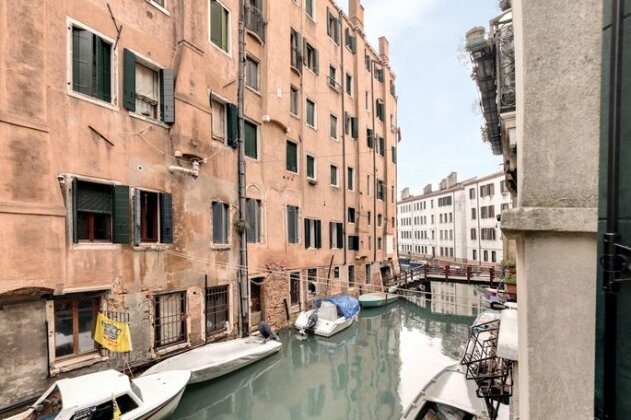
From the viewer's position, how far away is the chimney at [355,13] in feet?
82.9

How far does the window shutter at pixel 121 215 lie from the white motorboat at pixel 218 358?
143 inches

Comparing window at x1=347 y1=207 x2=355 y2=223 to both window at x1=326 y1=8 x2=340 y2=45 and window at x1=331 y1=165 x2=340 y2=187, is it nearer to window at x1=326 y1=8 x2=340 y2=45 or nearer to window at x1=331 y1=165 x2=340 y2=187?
window at x1=331 y1=165 x2=340 y2=187

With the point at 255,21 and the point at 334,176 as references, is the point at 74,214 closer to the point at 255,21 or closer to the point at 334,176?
the point at 255,21

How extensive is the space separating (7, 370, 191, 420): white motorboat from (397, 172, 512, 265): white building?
2971 centimetres

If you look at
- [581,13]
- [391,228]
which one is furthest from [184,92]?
[391,228]

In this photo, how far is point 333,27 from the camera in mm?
22047

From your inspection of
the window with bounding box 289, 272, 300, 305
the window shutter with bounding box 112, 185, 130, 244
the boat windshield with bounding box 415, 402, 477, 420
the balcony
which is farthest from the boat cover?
the balcony

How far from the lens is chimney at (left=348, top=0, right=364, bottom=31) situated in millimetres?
25281

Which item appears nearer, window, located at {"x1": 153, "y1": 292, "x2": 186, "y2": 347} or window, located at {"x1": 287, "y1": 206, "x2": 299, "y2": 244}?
window, located at {"x1": 153, "y1": 292, "x2": 186, "y2": 347}

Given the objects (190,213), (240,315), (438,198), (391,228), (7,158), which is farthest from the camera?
(438,198)

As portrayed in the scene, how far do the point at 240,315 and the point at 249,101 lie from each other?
888cm

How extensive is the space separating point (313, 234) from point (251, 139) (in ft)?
21.9

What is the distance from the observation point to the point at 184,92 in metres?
10.7

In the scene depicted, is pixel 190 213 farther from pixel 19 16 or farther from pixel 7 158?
pixel 19 16
